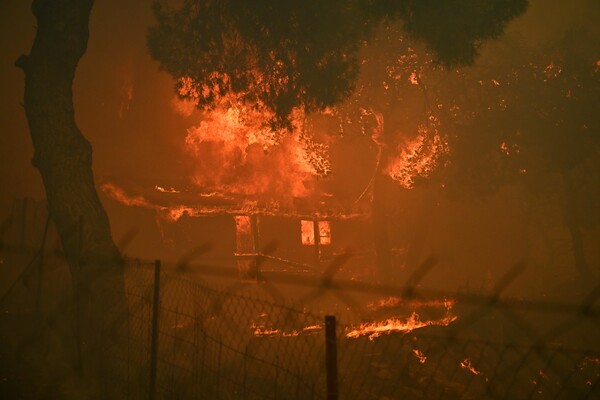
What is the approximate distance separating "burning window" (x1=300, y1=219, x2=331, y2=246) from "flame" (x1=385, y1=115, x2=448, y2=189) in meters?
4.98

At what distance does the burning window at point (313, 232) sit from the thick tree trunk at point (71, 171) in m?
16.9

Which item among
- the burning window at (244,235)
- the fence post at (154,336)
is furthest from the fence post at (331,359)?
the burning window at (244,235)

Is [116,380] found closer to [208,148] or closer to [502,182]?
[208,148]

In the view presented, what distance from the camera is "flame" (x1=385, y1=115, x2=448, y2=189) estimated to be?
26.4 m

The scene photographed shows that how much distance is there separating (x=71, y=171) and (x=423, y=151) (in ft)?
66.8

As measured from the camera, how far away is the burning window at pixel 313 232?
84.9 ft

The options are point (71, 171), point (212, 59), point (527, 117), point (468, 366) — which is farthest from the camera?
point (527, 117)

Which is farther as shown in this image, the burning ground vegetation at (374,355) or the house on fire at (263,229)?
the house on fire at (263,229)

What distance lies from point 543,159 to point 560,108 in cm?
276

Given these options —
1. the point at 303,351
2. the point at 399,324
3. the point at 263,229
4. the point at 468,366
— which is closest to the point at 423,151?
the point at 263,229

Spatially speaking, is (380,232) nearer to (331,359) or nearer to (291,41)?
(291,41)

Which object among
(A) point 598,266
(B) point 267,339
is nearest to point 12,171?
(B) point 267,339

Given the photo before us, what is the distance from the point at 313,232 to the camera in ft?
86.2

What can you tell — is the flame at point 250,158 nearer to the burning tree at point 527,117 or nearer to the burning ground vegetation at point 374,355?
the burning ground vegetation at point 374,355
